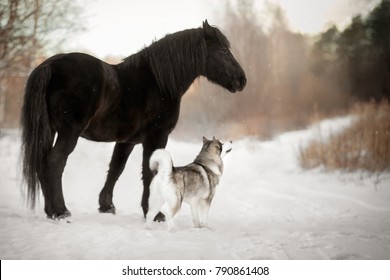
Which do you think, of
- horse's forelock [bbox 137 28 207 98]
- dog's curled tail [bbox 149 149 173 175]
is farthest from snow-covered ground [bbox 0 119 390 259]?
horse's forelock [bbox 137 28 207 98]

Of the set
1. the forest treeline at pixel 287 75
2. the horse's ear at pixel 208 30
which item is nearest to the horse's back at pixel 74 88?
the horse's ear at pixel 208 30

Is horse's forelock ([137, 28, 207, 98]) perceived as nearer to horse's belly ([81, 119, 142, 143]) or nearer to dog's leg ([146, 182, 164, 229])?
horse's belly ([81, 119, 142, 143])

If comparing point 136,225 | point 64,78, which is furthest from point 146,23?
point 136,225

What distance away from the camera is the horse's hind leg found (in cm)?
310

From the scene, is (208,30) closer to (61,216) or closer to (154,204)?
(154,204)

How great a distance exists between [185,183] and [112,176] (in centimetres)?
117

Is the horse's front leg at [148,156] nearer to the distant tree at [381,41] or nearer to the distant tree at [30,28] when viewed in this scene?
the distant tree at [30,28]

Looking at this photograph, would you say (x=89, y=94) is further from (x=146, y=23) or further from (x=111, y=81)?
(x=146, y=23)

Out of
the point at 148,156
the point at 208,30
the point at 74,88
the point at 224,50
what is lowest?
the point at 148,156

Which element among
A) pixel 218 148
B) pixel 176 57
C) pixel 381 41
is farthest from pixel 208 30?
pixel 381 41

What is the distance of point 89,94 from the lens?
326 centimetres

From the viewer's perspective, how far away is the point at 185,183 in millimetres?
3291

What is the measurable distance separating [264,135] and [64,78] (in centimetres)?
466

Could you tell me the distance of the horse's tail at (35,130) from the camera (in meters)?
3.05
